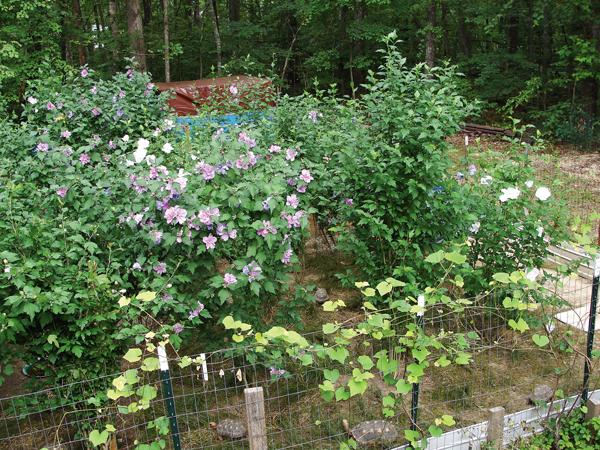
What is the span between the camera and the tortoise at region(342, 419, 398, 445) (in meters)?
2.68

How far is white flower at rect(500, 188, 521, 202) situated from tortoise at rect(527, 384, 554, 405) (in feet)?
4.15

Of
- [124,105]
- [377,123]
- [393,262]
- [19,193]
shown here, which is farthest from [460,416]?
[124,105]

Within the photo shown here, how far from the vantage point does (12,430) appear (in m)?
3.02

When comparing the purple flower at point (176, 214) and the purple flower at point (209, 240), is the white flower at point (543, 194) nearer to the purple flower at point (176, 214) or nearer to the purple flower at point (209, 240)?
the purple flower at point (209, 240)

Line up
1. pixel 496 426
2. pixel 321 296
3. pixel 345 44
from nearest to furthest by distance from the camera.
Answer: pixel 496 426 → pixel 321 296 → pixel 345 44

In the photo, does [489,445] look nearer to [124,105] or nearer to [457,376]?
[457,376]

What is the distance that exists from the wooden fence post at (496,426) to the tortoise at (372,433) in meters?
0.50

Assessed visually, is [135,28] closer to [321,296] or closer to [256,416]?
[321,296]

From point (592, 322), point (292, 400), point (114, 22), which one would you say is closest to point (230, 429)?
point (292, 400)

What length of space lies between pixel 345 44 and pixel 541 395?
54.6ft

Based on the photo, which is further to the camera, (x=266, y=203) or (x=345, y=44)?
(x=345, y=44)

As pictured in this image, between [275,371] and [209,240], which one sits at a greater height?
[209,240]

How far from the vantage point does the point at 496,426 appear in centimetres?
258

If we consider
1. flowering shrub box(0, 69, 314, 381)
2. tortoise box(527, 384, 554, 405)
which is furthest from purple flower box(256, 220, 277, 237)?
tortoise box(527, 384, 554, 405)
